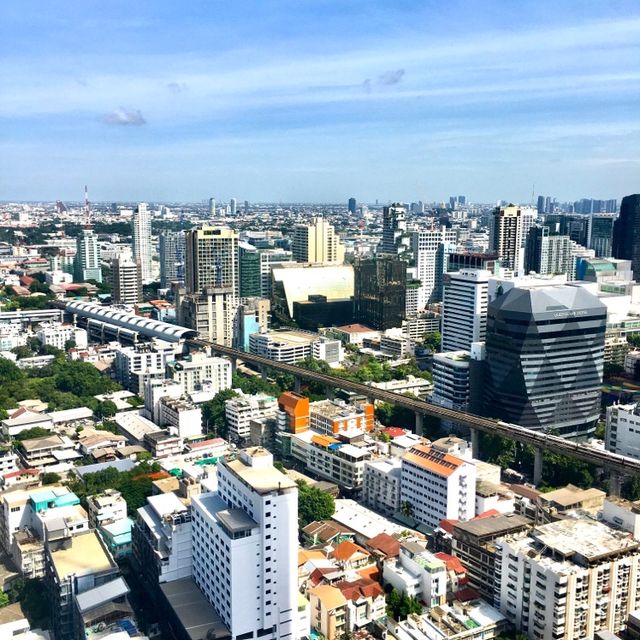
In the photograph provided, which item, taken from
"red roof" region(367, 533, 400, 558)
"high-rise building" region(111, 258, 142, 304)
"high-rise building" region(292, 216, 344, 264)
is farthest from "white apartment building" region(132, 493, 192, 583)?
"high-rise building" region(292, 216, 344, 264)

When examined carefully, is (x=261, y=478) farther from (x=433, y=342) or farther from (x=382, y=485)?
(x=433, y=342)

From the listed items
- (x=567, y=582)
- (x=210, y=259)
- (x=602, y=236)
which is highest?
(x=602, y=236)

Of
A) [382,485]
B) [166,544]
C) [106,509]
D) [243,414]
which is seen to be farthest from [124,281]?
[166,544]

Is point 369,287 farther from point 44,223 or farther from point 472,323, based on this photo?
point 44,223

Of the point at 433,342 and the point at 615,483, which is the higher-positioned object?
the point at 433,342

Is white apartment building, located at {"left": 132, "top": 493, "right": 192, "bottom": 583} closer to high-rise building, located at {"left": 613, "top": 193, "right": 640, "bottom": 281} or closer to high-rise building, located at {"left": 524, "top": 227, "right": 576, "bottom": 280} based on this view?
high-rise building, located at {"left": 524, "top": 227, "right": 576, "bottom": 280}

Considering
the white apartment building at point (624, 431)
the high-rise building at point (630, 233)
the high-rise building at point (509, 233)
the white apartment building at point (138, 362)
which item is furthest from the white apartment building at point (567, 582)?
the high-rise building at point (630, 233)

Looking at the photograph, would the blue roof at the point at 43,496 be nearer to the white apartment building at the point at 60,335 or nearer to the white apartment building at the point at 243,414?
the white apartment building at the point at 243,414
